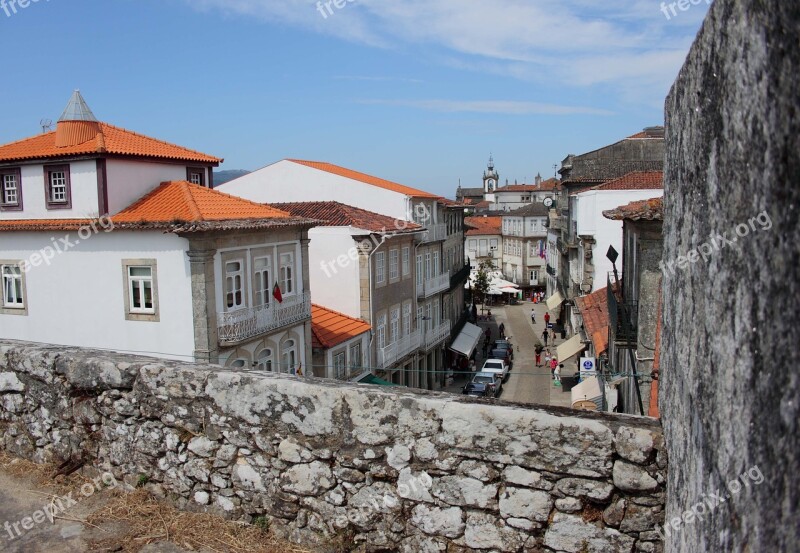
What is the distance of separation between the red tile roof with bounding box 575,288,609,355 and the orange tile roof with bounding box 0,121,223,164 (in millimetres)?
13013

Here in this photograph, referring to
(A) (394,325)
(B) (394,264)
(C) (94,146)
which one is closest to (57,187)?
(C) (94,146)

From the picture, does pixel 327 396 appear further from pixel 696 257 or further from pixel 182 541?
pixel 696 257

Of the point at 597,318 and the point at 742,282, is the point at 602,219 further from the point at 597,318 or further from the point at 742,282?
the point at 742,282

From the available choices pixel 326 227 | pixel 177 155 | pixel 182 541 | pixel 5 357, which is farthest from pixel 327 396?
pixel 326 227

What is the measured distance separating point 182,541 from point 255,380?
0.96 meters

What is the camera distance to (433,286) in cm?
3597

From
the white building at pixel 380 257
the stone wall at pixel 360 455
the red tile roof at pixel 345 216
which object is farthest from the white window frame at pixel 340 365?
the stone wall at pixel 360 455

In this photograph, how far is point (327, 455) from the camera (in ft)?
12.2

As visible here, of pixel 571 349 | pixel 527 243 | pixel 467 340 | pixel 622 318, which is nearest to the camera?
pixel 622 318

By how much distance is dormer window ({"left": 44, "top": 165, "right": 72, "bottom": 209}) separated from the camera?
1888cm

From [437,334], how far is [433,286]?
2.61m

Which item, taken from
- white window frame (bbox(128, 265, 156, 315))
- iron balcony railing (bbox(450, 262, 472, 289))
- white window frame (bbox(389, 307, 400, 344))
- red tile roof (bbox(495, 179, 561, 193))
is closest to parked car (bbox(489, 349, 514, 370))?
iron balcony railing (bbox(450, 262, 472, 289))

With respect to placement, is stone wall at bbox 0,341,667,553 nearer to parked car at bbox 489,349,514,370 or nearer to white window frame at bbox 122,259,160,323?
white window frame at bbox 122,259,160,323

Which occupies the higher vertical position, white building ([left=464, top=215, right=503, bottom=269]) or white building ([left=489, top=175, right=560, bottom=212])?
white building ([left=489, top=175, right=560, bottom=212])
